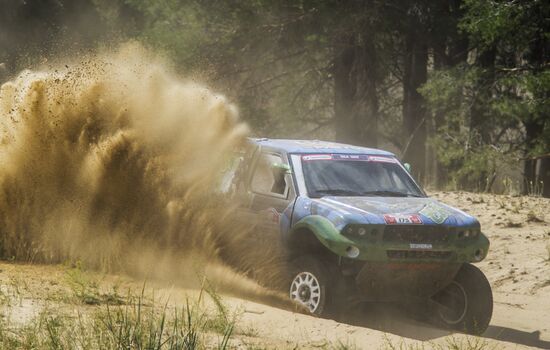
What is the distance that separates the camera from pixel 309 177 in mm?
9273

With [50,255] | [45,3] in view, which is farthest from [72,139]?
[45,3]

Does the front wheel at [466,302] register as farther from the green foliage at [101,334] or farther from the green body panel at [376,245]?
the green foliage at [101,334]

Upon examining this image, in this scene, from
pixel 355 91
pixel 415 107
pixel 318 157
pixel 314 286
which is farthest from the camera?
pixel 415 107

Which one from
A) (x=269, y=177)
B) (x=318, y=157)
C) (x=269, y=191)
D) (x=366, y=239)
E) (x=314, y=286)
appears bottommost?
(x=314, y=286)

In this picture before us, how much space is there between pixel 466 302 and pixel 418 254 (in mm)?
796

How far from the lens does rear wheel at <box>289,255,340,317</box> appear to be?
27.3 ft

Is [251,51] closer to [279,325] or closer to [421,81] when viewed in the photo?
[421,81]

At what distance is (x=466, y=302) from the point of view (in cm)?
873

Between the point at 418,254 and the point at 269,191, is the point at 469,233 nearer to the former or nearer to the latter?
the point at 418,254

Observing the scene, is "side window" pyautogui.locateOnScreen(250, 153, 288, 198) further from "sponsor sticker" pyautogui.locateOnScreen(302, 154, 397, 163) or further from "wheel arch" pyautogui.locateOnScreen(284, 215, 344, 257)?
"wheel arch" pyautogui.locateOnScreen(284, 215, 344, 257)

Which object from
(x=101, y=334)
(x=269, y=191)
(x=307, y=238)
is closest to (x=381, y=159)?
(x=269, y=191)

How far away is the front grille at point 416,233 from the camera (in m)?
8.32

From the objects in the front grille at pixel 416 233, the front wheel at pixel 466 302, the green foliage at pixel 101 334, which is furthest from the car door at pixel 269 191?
the green foliage at pixel 101 334

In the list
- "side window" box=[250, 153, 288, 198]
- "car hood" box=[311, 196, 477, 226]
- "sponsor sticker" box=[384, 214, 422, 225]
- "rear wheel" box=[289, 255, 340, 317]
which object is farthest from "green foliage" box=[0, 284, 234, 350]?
"side window" box=[250, 153, 288, 198]
